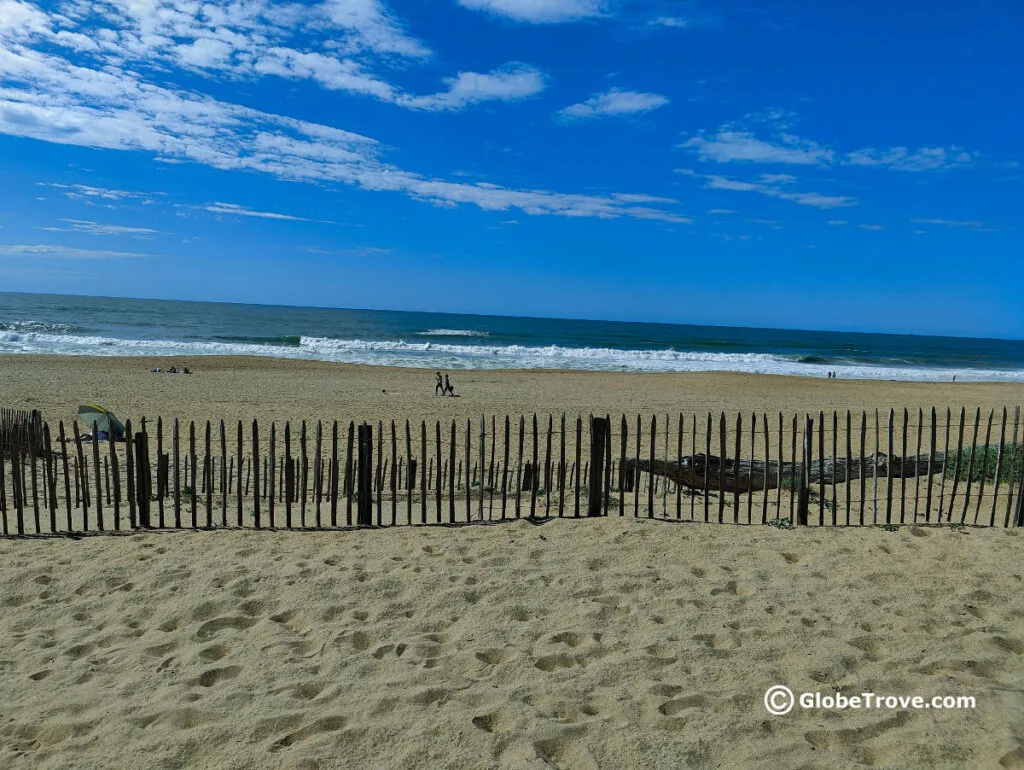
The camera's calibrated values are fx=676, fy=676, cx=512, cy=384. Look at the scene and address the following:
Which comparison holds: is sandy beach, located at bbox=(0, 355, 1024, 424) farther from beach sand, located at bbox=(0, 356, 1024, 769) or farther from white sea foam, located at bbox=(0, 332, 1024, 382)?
beach sand, located at bbox=(0, 356, 1024, 769)

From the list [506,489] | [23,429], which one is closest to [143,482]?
[23,429]

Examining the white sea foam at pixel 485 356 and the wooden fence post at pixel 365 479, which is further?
the white sea foam at pixel 485 356

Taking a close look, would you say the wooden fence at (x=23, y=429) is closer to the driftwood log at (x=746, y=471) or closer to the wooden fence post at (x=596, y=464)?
the wooden fence post at (x=596, y=464)

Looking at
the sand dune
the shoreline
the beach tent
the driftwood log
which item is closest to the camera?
the sand dune

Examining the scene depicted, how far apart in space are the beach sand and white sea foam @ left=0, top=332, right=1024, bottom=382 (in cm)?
3183

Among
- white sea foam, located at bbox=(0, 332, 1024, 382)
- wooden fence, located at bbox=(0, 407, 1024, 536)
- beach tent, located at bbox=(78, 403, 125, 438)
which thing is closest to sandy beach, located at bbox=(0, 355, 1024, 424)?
beach tent, located at bbox=(78, 403, 125, 438)

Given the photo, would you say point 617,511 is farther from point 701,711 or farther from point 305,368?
point 305,368

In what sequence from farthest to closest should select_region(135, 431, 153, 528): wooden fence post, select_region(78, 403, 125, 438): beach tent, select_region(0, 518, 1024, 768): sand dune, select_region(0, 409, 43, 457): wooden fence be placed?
select_region(78, 403, 125, 438): beach tent → select_region(0, 409, 43, 457): wooden fence → select_region(135, 431, 153, 528): wooden fence post → select_region(0, 518, 1024, 768): sand dune

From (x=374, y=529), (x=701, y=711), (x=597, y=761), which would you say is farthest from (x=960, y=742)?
(x=374, y=529)

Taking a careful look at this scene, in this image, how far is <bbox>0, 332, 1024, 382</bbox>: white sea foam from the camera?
132 ft

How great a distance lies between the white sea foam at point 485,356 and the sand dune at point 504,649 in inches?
1264

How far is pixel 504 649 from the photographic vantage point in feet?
13.6

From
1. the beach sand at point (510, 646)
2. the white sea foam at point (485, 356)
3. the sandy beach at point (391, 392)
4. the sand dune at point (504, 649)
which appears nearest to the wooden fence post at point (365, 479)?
the beach sand at point (510, 646)

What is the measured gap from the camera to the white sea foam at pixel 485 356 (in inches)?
1588
